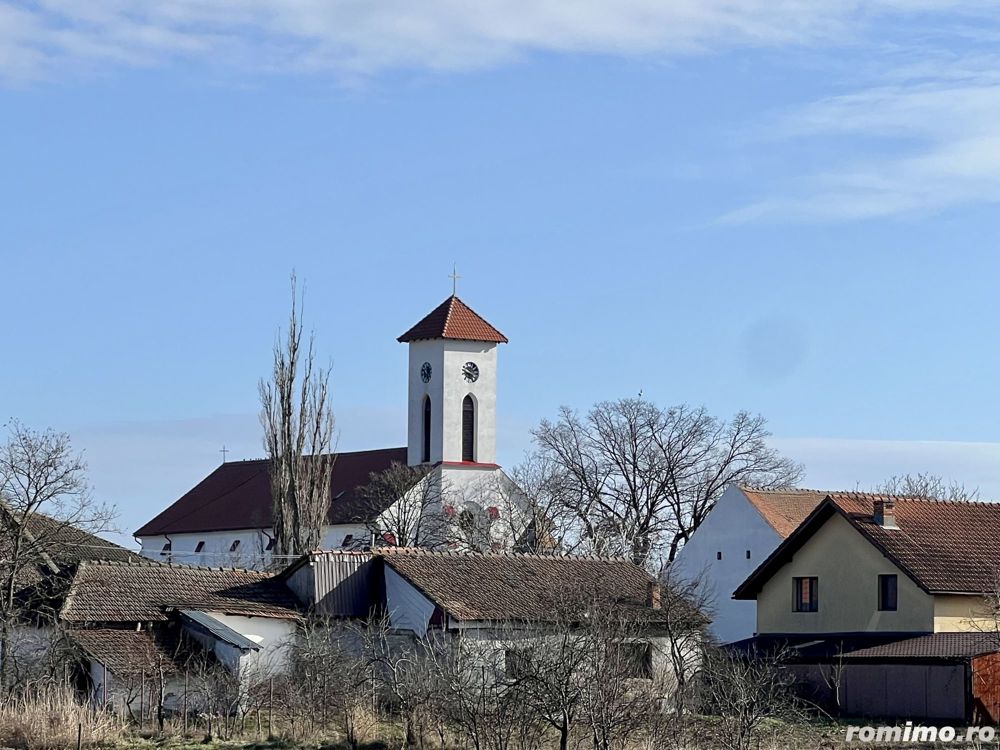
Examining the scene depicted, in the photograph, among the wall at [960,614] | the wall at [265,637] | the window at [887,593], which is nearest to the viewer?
the wall at [265,637]

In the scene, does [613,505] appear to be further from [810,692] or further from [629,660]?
[629,660]

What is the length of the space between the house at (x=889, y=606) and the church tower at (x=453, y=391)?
34.7 metres

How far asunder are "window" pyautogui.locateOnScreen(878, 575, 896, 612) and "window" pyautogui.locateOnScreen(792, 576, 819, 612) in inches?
80.6

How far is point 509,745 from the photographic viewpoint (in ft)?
84.5

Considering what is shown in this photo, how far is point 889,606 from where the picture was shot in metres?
38.9

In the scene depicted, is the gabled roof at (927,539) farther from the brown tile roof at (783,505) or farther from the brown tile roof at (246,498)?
the brown tile roof at (246,498)

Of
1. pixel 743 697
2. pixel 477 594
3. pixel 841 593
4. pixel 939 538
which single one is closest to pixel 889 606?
pixel 841 593

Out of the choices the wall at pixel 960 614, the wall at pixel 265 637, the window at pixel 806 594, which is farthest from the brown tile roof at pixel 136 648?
the wall at pixel 960 614

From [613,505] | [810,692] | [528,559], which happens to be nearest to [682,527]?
[613,505]

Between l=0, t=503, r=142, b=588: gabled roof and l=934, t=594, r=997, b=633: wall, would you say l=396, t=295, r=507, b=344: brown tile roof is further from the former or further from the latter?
l=934, t=594, r=997, b=633: wall

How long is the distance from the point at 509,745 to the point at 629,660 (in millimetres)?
3353

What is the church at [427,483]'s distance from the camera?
71812 mm

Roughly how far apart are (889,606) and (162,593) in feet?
54.1

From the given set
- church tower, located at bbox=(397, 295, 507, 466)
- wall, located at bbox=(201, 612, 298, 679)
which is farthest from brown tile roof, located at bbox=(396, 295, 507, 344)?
wall, located at bbox=(201, 612, 298, 679)
